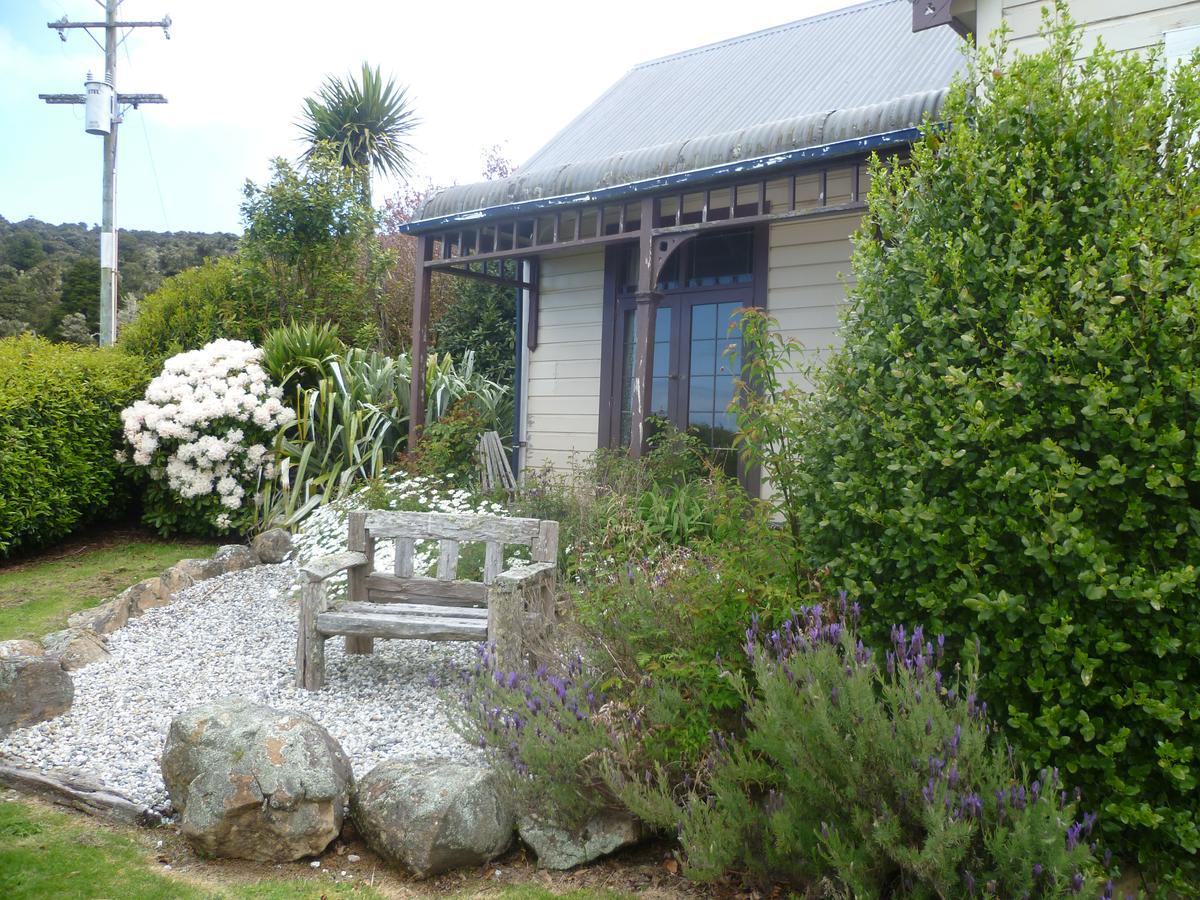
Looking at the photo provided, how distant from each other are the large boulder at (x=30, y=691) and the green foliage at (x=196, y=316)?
6.78 m

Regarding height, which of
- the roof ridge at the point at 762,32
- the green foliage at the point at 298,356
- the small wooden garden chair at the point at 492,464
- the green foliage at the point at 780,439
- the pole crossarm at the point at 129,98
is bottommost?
the small wooden garden chair at the point at 492,464

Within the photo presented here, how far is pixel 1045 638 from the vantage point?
2.34 meters

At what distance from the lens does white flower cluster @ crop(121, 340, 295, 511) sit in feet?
27.5

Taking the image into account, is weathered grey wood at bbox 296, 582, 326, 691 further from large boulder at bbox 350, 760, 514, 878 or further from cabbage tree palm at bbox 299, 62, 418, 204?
cabbage tree palm at bbox 299, 62, 418, 204

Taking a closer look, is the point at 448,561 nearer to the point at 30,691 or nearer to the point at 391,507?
the point at 391,507

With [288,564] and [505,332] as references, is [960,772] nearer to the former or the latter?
[288,564]

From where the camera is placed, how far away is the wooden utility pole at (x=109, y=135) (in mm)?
13758

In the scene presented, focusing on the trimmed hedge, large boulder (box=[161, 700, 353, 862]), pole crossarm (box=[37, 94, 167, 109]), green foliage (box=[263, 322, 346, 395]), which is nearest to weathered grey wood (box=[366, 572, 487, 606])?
large boulder (box=[161, 700, 353, 862])

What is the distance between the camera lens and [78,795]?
344cm

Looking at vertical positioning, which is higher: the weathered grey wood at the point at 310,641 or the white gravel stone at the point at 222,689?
the weathered grey wood at the point at 310,641

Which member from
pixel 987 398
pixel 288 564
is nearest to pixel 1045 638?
pixel 987 398

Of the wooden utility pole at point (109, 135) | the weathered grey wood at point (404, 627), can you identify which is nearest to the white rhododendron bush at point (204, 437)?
the weathered grey wood at point (404, 627)

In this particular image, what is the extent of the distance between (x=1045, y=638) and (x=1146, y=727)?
35 cm

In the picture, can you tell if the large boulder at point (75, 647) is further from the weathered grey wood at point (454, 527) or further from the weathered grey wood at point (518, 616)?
the weathered grey wood at point (518, 616)
